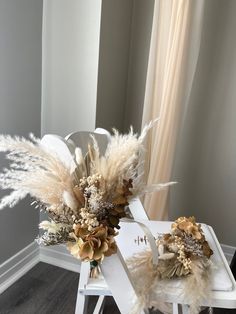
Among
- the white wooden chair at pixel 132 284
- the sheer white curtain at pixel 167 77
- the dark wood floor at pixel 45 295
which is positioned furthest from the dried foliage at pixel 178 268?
the dark wood floor at pixel 45 295

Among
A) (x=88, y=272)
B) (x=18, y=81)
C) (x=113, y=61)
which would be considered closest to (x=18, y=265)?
(x=88, y=272)

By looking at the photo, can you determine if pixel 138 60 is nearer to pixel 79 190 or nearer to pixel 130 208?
pixel 130 208

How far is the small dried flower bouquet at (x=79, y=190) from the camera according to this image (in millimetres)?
771

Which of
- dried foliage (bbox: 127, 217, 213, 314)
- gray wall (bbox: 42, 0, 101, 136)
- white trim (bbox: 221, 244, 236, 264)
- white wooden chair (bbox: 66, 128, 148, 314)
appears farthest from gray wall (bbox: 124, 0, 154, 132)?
dried foliage (bbox: 127, 217, 213, 314)

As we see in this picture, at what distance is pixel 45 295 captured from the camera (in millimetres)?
1772

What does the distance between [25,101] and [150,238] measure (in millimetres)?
1136

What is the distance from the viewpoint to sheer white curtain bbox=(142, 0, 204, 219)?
158 cm

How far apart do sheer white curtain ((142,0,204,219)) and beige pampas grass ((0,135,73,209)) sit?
38.5 inches

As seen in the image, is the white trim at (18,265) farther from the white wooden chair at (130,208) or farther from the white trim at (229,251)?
the white trim at (229,251)

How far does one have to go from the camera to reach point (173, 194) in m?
2.17

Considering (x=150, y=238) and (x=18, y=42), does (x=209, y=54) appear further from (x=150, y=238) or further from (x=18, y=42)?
(x=150, y=238)

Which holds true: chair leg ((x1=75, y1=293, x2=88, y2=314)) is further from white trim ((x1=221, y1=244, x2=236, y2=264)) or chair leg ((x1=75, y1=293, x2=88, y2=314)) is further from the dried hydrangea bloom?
white trim ((x1=221, y1=244, x2=236, y2=264))

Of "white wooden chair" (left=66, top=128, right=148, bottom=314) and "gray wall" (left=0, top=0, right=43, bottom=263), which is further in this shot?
"gray wall" (left=0, top=0, right=43, bottom=263)

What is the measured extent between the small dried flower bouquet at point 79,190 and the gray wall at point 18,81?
903mm
